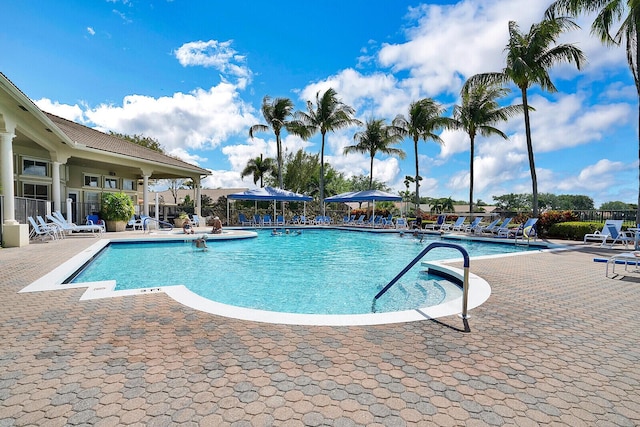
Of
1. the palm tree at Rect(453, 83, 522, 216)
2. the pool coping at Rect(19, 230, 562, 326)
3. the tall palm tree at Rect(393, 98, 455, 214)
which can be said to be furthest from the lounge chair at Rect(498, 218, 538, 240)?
the tall palm tree at Rect(393, 98, 455, 214)

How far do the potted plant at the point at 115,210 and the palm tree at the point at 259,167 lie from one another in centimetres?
2383

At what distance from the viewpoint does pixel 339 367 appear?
275cm

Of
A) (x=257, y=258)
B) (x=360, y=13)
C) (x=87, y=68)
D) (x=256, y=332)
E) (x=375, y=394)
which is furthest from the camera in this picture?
(x=87, y=68)

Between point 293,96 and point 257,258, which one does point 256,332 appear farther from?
point 293,96

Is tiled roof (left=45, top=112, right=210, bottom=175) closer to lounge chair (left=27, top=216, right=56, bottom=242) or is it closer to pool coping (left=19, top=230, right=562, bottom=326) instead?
lounge chair (left=27, top=216, right=56, bottom=242)

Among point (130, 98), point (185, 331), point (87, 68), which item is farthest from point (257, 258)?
point (130, 98)

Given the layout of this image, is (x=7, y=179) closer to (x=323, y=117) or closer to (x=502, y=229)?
(x=502, y=229)

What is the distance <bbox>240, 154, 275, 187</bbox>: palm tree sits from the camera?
40.2 metres

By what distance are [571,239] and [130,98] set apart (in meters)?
28.9

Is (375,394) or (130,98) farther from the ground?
(130,98)

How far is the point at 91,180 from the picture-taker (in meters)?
20.0

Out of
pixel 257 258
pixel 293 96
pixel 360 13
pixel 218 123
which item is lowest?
pixel 257 258

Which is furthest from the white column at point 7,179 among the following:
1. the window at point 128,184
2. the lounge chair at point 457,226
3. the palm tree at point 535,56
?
the palm tree at point 535,56

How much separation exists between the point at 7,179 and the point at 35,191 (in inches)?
301
